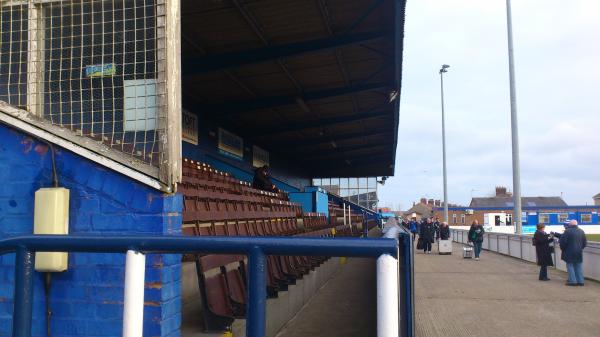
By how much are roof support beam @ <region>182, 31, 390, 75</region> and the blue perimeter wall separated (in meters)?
9.06

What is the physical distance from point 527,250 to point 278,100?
10.2 metres

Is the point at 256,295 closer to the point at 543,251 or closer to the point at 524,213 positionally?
the point at 543,251

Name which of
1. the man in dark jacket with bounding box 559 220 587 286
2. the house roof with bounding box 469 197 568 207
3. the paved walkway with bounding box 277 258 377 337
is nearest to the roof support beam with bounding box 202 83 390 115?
the man in dark jacket with bounding box 559 220 587 286

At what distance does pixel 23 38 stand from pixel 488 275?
475 inches

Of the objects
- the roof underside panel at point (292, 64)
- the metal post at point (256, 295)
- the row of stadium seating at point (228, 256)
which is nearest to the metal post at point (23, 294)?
the metal post at point (256, 295)

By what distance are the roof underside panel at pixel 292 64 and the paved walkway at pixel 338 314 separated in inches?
225

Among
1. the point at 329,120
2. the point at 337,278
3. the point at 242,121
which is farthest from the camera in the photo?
the point at 329,120

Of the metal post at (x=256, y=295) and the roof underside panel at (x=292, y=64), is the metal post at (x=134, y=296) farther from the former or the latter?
the roof underside panel at (x=292, y=64)

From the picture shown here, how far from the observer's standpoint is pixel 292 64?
13516 millimetres

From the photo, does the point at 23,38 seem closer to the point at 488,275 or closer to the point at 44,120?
the point at 44,120

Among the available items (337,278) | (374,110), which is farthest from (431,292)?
(374,110)

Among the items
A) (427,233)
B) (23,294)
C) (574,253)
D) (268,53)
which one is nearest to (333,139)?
(427,233)

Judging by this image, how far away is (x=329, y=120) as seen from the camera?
2111 centimetres

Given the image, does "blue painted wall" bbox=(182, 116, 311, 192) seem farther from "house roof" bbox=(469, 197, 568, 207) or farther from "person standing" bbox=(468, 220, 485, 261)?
"house roof" bbox=(469, 197, 568, 207)
